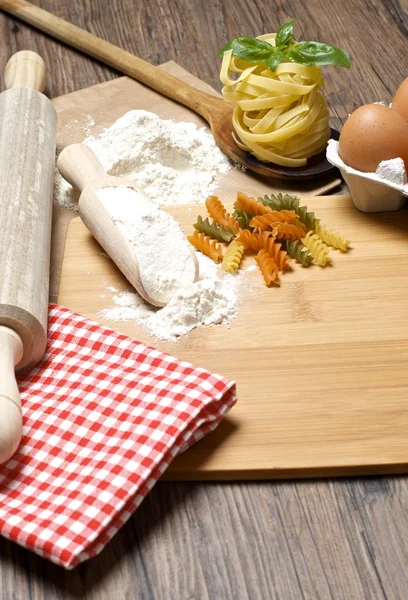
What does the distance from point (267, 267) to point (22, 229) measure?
51cm

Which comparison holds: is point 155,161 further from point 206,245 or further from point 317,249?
point 317,249

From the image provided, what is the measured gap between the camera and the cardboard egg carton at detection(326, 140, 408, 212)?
5.96ft

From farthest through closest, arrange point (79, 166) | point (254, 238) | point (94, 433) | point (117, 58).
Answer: point (117, 58), point (79, 166), point (254, 238), point (94, 433)

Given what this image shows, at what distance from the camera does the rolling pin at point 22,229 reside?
1.44 metres

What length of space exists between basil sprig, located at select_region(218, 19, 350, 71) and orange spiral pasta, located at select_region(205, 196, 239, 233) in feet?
1.23

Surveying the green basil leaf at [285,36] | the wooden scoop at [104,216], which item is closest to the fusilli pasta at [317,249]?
the wooden scoop at [104,216]

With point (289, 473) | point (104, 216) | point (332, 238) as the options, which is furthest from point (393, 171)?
point (289, 473)

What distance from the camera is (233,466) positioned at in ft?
4.62

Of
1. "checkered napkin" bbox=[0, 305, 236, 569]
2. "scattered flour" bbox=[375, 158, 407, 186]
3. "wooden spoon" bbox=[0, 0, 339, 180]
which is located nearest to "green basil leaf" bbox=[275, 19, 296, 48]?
"wooden spoon" bbox=[0, 0, 339, 180]

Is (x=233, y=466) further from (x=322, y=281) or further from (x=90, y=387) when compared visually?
(x=322, y=281)

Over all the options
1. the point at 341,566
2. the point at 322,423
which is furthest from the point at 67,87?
the point at 341,566

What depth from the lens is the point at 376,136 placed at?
5.92 feet

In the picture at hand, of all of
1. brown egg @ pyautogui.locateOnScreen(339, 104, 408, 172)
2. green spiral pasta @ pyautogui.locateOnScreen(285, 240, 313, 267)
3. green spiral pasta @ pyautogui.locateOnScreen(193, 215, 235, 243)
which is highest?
brown egg @ pyautogui.locateOnScreen(339, 104, 408, 172)

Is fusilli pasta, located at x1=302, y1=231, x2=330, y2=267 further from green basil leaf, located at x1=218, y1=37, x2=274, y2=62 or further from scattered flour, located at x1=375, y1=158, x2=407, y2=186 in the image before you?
green basil leaf, located at x1=218, y1=37, x2=274, y2=62
